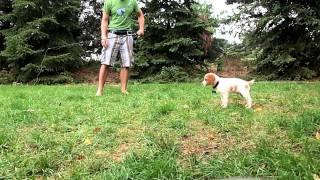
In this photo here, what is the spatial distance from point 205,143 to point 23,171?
156 cm

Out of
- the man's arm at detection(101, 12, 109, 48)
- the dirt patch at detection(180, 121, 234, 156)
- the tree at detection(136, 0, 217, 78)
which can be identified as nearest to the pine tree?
the tree at detection(136, 0, 217, 78)

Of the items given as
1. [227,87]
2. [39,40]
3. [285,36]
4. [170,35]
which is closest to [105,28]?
[227,87]

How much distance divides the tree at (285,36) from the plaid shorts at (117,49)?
594 cm

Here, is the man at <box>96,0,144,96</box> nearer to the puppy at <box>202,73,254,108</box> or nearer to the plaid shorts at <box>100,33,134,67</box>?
the plaid shorts at <box>100,33,134,67</box>

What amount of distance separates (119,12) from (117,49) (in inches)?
25.3

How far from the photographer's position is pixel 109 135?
479cm

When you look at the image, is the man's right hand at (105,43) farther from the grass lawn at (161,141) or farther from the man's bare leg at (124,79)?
the grass lawn at (161,141)

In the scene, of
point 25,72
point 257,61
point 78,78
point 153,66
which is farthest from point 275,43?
point 25,72

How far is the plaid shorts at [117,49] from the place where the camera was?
871 cm

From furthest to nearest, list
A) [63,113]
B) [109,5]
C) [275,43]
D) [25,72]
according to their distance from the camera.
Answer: [25,72] < [275,43] < [109,5] < [63,113]

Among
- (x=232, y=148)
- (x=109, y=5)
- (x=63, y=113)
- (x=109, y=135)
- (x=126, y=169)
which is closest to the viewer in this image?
(x=126, y=169)

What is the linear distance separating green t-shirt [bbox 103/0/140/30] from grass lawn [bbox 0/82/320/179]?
2.56 m

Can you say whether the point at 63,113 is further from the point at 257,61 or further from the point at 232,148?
the point at 257,61

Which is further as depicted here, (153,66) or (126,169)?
(153,66)
